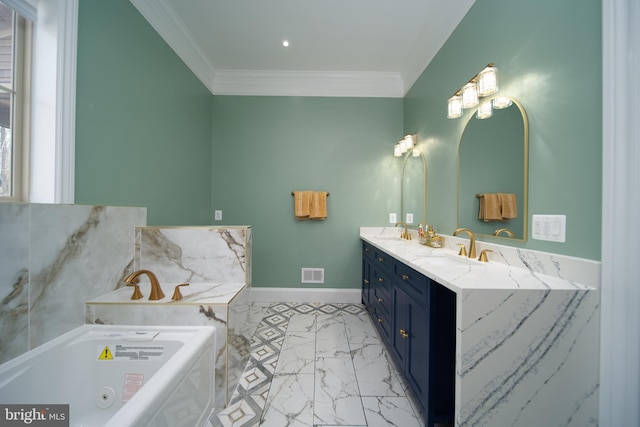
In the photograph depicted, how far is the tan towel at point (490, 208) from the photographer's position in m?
1.24

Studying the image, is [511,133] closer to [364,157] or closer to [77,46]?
[364,157]

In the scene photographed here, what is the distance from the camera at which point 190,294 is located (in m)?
1.27

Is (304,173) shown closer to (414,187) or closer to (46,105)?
(414,187)

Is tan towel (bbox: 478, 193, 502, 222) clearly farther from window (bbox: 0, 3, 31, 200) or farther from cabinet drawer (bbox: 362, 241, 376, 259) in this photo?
window (bbox: 0, 3, 31, 200)

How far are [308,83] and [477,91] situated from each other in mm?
1832

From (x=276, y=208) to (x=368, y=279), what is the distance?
4.35 feet

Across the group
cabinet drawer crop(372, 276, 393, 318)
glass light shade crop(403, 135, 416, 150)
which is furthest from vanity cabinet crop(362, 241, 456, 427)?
glass light shade crop(403, 135, 416, 150)

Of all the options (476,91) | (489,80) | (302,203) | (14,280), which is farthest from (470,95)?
(14,280)

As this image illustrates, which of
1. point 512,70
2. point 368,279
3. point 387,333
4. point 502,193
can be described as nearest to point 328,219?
point 368,279

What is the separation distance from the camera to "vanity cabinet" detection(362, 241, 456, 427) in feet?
3.32

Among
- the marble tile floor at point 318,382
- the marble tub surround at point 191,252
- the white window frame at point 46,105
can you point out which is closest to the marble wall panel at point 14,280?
the white window frame at point 46,105

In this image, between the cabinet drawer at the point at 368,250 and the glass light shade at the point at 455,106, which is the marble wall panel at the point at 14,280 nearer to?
the cabinet drawer at the point at 368,250

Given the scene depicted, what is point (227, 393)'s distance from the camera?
1.20 m

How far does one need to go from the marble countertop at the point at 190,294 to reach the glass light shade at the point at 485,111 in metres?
1.85
